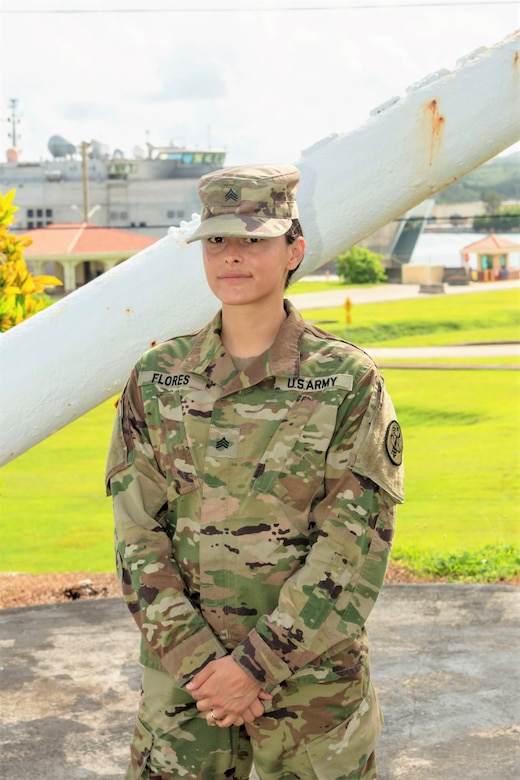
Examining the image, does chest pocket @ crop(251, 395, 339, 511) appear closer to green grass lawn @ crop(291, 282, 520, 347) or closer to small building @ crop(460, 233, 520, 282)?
green grass lawn @ crop(291, 282, 520, 347)

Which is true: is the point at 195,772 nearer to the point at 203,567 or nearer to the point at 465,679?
the point at 203,567

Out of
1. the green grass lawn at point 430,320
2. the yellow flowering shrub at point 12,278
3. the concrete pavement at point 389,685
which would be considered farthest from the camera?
the green grass lawn at point 430,320

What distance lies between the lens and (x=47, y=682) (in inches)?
185

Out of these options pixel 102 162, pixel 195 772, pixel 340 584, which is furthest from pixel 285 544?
pixel 102 162

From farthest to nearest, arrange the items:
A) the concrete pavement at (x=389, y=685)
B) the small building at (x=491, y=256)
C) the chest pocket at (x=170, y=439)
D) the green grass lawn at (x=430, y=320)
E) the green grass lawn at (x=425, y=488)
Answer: the small building at (x=491, y=256) → the green grass lawn at (x=430, y=320) → the green grass lawn at (x=425, y=488) → the concrete pavement at (x=389, y=685) → the chest pocket at (x=170, y=439)

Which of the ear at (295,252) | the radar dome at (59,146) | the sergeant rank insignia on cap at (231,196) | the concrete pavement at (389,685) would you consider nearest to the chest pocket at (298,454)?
the ear at (295,252)

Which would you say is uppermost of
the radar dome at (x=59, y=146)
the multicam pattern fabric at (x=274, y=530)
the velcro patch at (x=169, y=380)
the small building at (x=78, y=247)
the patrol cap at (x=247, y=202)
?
the radar dome at (x=59, y=146)

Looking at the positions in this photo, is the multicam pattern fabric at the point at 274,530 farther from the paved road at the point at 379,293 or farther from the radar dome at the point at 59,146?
the radar dome at the point at 59,146

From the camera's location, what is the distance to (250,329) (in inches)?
99.8

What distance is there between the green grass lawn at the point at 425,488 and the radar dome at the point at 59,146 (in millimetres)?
28660

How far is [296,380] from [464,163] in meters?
1.22

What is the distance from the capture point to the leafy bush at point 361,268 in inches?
1081

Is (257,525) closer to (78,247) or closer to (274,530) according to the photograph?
(274,530)

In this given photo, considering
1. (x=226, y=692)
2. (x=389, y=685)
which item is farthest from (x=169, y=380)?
(x=389, y=685)
